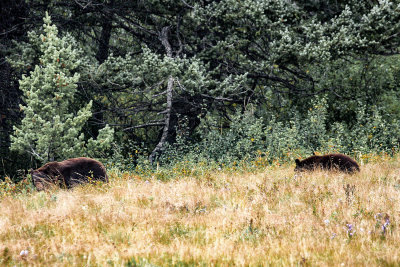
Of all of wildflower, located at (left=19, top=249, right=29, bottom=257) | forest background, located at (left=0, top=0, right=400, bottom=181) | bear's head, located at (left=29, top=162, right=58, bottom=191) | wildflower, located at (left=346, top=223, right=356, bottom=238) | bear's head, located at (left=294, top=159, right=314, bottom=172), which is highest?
forest background, located at (left=0, top=0, right=400, bottom=181)

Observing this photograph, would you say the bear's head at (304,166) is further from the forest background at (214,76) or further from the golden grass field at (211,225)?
the forest background at (214,76)

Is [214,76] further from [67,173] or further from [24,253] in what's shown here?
[24,253]

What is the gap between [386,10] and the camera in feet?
35.9

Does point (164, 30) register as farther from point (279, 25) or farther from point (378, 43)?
point (378, 43)

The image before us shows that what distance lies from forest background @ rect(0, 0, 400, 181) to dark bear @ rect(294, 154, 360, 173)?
1953 mm

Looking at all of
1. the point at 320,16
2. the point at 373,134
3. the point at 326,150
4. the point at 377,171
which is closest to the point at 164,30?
the point at 320,16

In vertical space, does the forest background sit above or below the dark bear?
above

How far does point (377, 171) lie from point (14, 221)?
6469 millimetres

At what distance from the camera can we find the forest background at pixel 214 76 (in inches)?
440

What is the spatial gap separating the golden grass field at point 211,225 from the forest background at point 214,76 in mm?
4020

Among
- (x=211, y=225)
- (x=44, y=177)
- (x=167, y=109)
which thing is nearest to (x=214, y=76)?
(x=167, y=109)

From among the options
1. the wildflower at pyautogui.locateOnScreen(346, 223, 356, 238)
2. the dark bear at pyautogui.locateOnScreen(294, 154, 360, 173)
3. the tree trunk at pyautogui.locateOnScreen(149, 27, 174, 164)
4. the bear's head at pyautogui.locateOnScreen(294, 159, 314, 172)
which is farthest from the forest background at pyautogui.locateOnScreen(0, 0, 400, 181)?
the wildflower at pyautogui.locateOnScreen(346, 223, 356, 238)

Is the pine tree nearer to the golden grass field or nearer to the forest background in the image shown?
the forest background

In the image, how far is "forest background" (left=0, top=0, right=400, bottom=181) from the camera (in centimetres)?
1116
